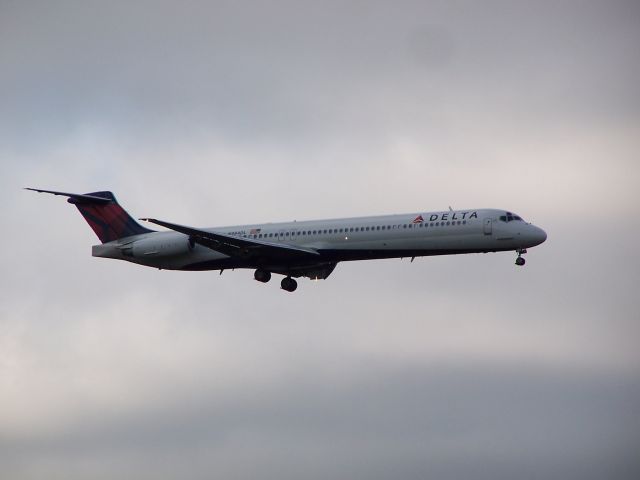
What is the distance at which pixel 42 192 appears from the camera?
69.6 metres

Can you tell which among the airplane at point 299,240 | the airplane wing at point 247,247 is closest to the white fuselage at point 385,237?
the airplane at point 299,240

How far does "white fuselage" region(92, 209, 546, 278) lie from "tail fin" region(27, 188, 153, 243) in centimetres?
363

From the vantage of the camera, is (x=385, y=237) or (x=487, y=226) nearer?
(x=487, y=226)

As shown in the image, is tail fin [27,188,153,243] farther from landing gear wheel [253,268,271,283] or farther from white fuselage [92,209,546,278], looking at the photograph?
landing gear wheel [253,268,271,283]

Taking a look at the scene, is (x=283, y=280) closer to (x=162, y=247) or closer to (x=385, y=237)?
(x=162, y=247)

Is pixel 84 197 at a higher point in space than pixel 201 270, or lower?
higher

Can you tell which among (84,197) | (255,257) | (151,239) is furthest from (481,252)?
(84,197)

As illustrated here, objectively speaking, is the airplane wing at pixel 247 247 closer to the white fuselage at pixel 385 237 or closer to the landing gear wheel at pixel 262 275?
the white fuselage at pixel 385 237

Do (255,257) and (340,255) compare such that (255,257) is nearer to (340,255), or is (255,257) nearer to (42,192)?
(340,255)

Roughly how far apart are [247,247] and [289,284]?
5270 mm

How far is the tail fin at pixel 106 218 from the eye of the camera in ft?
243

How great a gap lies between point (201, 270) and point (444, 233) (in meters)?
15.1

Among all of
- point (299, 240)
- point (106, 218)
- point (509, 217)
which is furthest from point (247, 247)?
point (509, 217)

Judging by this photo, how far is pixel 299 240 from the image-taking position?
224ft
